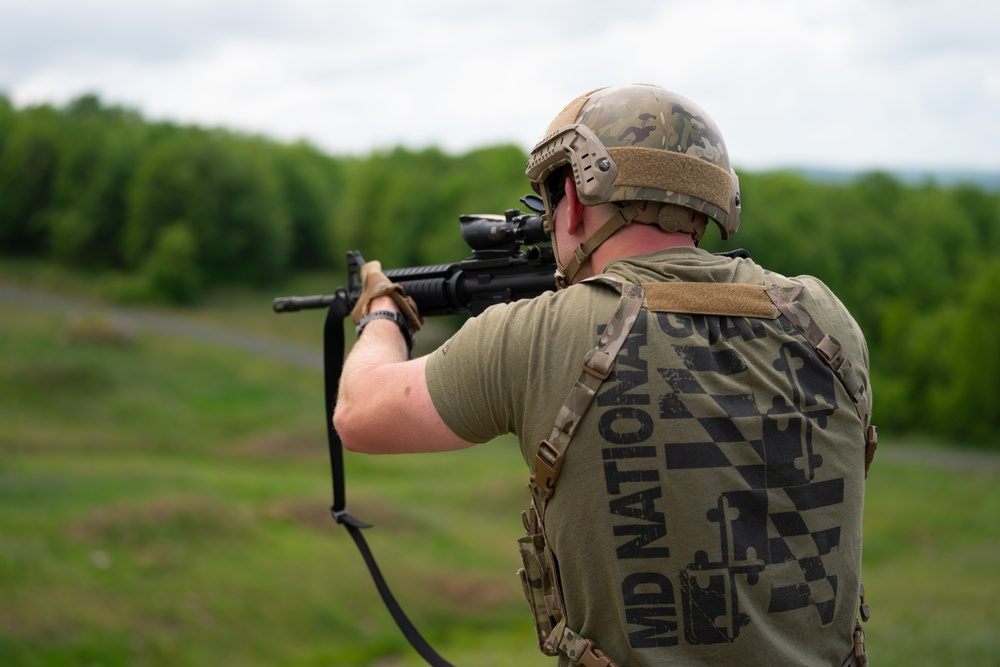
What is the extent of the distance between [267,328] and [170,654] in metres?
37.6

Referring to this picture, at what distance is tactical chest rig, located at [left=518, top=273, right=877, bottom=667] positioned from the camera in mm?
3031

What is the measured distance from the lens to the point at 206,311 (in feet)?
180

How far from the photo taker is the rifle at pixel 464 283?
4586 millimetres

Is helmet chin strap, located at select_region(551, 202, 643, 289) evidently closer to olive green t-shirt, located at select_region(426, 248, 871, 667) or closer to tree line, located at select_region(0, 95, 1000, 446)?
olive green t-shirt, located at select_region(426, 248, 871, 667)

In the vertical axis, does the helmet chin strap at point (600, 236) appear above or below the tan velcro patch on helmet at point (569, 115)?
below

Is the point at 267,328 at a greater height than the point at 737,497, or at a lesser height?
lesser

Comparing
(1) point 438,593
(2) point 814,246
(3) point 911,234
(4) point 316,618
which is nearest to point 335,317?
(4) point 316,618

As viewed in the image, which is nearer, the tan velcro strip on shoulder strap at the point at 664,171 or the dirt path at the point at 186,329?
the tan velcro strip on shoulder strap at the point at 664,171

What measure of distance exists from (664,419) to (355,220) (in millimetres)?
58927

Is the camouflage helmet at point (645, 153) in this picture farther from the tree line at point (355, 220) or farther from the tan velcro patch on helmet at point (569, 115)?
the tree line at point (355, 220)

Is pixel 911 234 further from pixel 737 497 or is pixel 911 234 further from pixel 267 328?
pixel 737 497

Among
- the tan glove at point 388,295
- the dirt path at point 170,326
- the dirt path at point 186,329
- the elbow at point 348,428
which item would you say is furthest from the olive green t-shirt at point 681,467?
the dirt path at point 170,326

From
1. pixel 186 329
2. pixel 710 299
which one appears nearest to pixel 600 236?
pixel 710 299

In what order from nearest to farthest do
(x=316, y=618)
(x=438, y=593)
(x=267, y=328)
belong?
(x=316, y=618), (x=438, y=593), (x=267, y=328)
